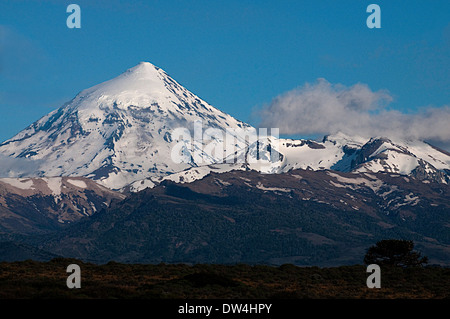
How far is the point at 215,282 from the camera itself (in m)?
94.3

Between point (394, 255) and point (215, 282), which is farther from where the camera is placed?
point (394, 255)

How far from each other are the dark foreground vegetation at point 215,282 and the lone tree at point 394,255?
1926 centimetres

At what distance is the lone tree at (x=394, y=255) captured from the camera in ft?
475

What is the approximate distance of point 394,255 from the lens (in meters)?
146

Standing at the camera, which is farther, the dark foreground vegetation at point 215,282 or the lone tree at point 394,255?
the lone tree at point 394,255

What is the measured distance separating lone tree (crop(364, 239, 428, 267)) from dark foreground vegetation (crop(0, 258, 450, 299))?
19262 mm

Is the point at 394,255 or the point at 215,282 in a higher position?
the point at 394,255

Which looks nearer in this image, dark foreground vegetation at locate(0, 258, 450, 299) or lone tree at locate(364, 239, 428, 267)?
dark foreground vegetation at locate(0, 258, 450, 299)

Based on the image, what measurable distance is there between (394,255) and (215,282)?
61.6 meters

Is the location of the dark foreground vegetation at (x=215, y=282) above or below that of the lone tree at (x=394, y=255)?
below

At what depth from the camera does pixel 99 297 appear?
7981 centimetres

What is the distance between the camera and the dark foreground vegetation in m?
83.6
